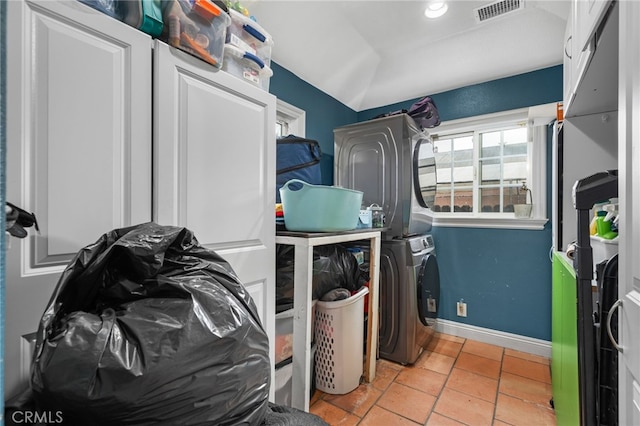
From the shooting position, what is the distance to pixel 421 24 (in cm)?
211

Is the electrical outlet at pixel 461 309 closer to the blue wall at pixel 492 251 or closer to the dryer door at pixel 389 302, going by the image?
the blue wall at pixel 492 251

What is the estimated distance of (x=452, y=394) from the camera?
178cm

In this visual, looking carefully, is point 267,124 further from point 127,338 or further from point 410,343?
point 410,343

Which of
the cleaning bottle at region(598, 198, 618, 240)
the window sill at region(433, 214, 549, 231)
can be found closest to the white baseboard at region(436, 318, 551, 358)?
the window sill at region(433, 214, 549, 231)

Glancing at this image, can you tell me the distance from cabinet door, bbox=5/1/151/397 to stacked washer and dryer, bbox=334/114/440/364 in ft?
5.80

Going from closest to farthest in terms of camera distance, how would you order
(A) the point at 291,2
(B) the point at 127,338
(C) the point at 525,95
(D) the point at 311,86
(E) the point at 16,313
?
(B) the point at 127,338, (E) the point at 16,313, (A) the point at 291,2, (C) the point at 525,95, (D) the point at 311,86

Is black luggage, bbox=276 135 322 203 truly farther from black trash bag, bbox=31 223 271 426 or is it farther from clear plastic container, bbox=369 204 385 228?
black trash bag, bbox=31 223 271 426

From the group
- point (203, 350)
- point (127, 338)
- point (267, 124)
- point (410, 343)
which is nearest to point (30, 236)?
point (127, 338)

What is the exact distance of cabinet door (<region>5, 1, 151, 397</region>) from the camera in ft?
2.10

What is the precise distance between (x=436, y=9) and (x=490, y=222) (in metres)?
1.73

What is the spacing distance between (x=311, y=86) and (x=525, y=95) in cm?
181

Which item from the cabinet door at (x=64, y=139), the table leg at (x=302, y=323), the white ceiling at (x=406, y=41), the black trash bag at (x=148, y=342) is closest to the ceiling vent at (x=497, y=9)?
the white ceiling at (x=406, y=41)

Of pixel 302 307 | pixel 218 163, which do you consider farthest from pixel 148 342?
pixel 302 307

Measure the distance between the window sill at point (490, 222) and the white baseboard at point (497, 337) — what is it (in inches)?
36.3
